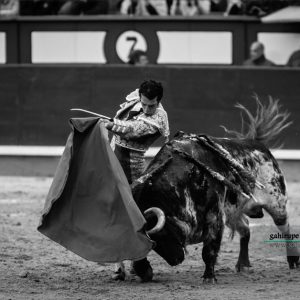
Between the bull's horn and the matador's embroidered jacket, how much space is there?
0.48m

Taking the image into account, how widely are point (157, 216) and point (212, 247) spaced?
1.61ft

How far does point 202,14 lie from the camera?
36.0 ft

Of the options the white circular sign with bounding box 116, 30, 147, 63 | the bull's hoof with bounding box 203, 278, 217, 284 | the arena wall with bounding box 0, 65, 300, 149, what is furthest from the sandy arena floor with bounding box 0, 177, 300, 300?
the white circular sign with bounding box 116, 30, 147, 63

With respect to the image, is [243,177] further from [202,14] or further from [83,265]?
[202,14]

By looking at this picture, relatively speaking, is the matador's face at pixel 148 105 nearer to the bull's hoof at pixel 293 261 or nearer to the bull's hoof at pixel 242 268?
the bull's hoof at pixel 242 268

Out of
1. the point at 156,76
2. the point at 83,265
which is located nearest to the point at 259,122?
the point at 83,265

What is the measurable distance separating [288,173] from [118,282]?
5.42 metres

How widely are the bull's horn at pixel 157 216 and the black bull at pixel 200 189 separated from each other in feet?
0.42

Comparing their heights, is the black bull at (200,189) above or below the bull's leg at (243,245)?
above

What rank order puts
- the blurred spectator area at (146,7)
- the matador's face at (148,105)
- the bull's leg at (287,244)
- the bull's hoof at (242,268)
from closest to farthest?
the matador's face at (148,105)
the bull's hoof at (242,268)
the bull's leg at (287,244)
the blurred spectator area at (146,7)

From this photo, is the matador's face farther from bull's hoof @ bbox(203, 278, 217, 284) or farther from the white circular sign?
the white circular sign

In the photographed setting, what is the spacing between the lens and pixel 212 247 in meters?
5.80

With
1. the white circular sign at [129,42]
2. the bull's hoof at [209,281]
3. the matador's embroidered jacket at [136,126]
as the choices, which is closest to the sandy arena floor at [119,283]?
the bull's hoof at [209,281]

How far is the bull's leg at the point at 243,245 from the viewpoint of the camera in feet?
20.8
